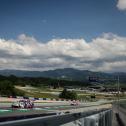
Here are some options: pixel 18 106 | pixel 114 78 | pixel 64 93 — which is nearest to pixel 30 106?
pixel 18 106

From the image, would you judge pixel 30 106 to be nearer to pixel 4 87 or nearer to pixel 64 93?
pixel 4 87

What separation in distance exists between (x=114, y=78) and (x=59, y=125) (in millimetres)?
98835

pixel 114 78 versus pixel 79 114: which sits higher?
pixel 114 78

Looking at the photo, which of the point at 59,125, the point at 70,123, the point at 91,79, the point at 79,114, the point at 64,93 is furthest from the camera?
the point at 64,93

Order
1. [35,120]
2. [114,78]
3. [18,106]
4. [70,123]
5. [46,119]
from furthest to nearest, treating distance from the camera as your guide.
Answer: [114,78]
[18,106]
[70,123]
[46,119]
[35,120]

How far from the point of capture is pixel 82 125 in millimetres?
6215

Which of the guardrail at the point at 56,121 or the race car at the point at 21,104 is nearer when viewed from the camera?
the guardrail at the point at 56,121

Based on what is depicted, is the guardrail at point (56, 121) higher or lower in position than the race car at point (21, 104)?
lower

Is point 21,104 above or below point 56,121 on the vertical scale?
above

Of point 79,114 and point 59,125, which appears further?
point 79,114

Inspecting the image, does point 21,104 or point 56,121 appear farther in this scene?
point 21,104

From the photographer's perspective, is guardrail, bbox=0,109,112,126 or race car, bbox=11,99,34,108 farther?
race car, bbox=11,99,34,108

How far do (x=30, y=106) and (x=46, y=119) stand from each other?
52897 mm

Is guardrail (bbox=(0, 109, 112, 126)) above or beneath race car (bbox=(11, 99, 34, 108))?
beneath
